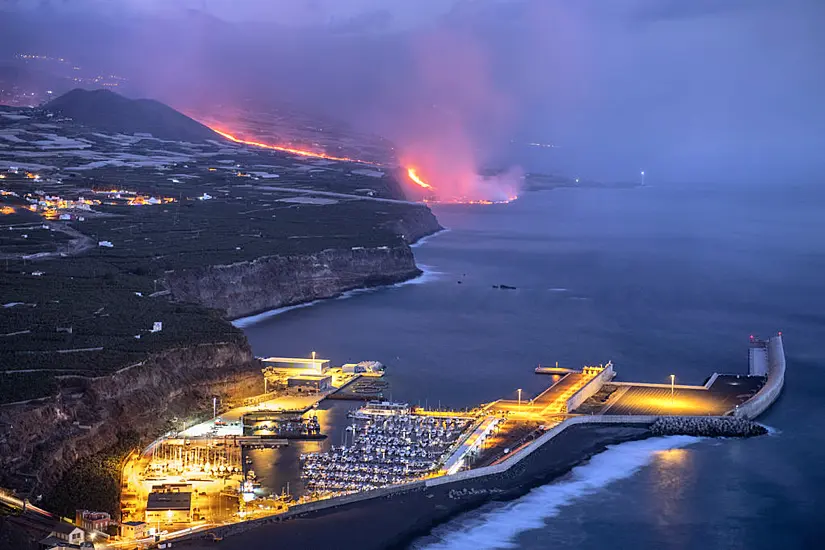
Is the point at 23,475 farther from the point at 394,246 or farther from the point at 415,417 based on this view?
the point at 394,246

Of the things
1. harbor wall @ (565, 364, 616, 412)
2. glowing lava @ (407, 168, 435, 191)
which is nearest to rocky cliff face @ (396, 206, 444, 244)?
glowing lava @ (407, 168, 435, 191)

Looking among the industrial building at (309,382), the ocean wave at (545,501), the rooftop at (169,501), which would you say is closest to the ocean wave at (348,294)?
the industrial building at (309,382)

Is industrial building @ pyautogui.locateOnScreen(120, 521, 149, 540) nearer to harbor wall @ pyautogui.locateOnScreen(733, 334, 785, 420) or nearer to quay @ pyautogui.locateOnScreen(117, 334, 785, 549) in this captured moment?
quay @ pyautogui.locateOnScreen(117, 334, 785, 549)

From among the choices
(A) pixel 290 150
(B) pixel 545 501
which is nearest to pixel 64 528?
(B) pixel 545 501

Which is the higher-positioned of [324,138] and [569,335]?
[324,138]

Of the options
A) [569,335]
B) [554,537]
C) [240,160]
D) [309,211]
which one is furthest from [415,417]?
[240,160]

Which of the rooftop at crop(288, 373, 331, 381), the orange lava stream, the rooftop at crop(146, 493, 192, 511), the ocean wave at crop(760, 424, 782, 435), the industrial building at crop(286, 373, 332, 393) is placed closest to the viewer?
the rooftop at crop(146, 493, 192, 511)
